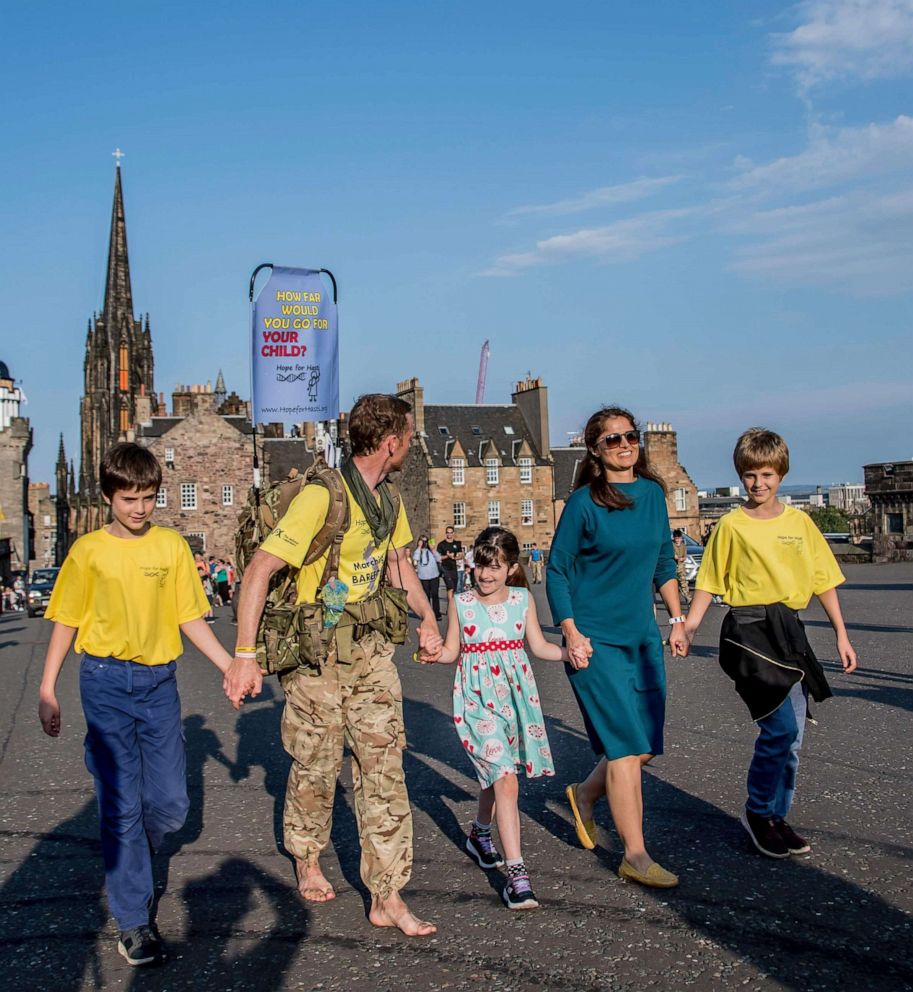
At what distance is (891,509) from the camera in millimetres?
46844

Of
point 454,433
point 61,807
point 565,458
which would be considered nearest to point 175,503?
point 454,433

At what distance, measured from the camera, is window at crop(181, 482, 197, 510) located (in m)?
70.0

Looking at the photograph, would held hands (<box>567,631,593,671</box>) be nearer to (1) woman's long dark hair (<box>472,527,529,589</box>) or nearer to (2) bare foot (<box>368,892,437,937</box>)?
(1) woman's long dark hair (<box>472,527,529,589</box>)

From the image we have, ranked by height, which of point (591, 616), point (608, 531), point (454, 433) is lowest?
point (591, 616)

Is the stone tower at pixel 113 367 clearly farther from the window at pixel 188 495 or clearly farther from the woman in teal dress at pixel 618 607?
the woman in teal dress at pixel 618 607

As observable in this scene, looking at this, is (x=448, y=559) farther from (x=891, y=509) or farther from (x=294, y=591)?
(x=891, y=509)

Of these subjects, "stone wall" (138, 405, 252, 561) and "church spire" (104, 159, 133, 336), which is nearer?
"stone wall" (138, 405, 252, 561)

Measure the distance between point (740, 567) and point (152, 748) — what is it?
274 cm

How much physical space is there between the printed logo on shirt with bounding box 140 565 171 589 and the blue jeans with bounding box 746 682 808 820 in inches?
105

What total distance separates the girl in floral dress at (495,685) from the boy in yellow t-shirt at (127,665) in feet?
4.02

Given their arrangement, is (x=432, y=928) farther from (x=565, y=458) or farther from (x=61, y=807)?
(x=565, y=458)

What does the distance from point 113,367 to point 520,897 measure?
4247 inches

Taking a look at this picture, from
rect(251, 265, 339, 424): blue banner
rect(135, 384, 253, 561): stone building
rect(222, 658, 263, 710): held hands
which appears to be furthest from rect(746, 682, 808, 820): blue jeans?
rect(135, 384, 253, 561): stone building

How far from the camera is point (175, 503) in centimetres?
6988
